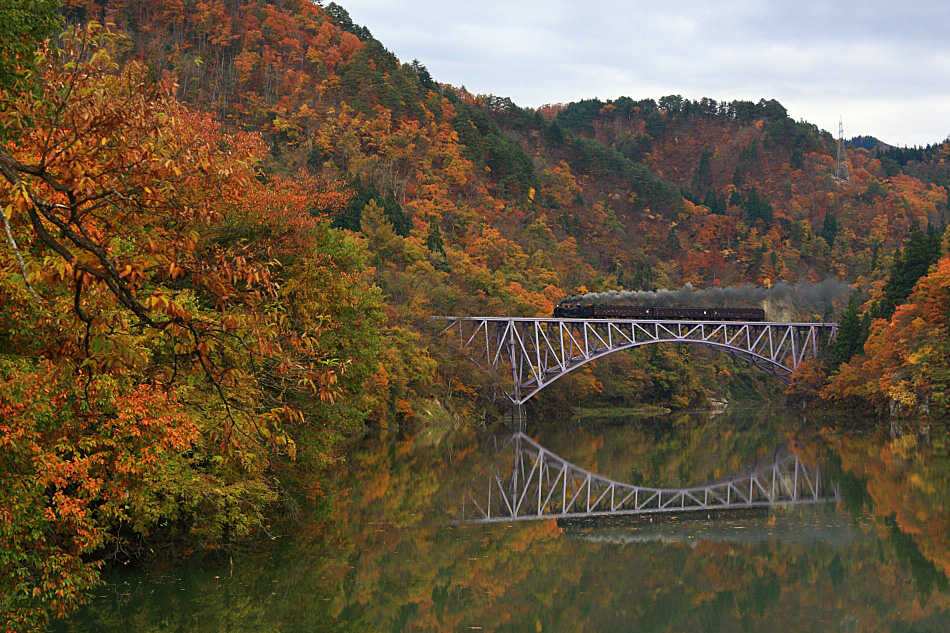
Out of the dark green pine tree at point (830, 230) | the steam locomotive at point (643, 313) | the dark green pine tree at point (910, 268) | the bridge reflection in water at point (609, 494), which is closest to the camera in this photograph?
the bridge reflection in water at point (609, 494)

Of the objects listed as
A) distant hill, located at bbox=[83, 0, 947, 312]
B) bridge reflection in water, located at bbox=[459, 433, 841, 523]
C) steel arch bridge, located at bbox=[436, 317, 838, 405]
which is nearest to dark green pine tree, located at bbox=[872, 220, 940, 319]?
steel arch bridge, located at bbox=[436, 317, 838, 405]

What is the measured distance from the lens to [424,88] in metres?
95.6

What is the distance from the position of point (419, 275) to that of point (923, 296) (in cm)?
2740

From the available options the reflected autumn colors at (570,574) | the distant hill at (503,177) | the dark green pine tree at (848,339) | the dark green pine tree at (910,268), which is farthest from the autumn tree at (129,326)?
the dark green pine tree at (848,339)

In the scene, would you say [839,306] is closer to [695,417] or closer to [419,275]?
[695,417]

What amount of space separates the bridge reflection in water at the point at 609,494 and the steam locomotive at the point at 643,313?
2972 cm

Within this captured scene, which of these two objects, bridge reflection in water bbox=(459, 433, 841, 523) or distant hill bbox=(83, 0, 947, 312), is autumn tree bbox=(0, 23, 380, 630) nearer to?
bridge reflection in water bbox=(459, 433, 841, 523)

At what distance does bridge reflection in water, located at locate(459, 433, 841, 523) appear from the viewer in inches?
829

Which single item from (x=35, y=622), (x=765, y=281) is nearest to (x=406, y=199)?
(x=765, y=281)

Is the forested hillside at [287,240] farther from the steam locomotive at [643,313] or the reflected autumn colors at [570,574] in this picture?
the steam locomotive at [643,313]

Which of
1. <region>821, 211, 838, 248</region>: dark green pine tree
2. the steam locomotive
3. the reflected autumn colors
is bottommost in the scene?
the reflected autumn colors

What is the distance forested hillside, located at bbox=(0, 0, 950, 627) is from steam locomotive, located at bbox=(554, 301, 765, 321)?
147 inches

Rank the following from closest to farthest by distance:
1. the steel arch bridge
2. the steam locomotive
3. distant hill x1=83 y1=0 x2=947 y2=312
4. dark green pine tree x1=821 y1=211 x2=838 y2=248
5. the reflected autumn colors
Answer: the reflected autumn colors, the steel arch bridge, the steam locomotive, distant hill x1=83 y1=0 x2=947 y2=312, dark green pine tree x1=821 y1=211 x2=838 y2=248

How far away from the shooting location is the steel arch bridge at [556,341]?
5444 centimetres
